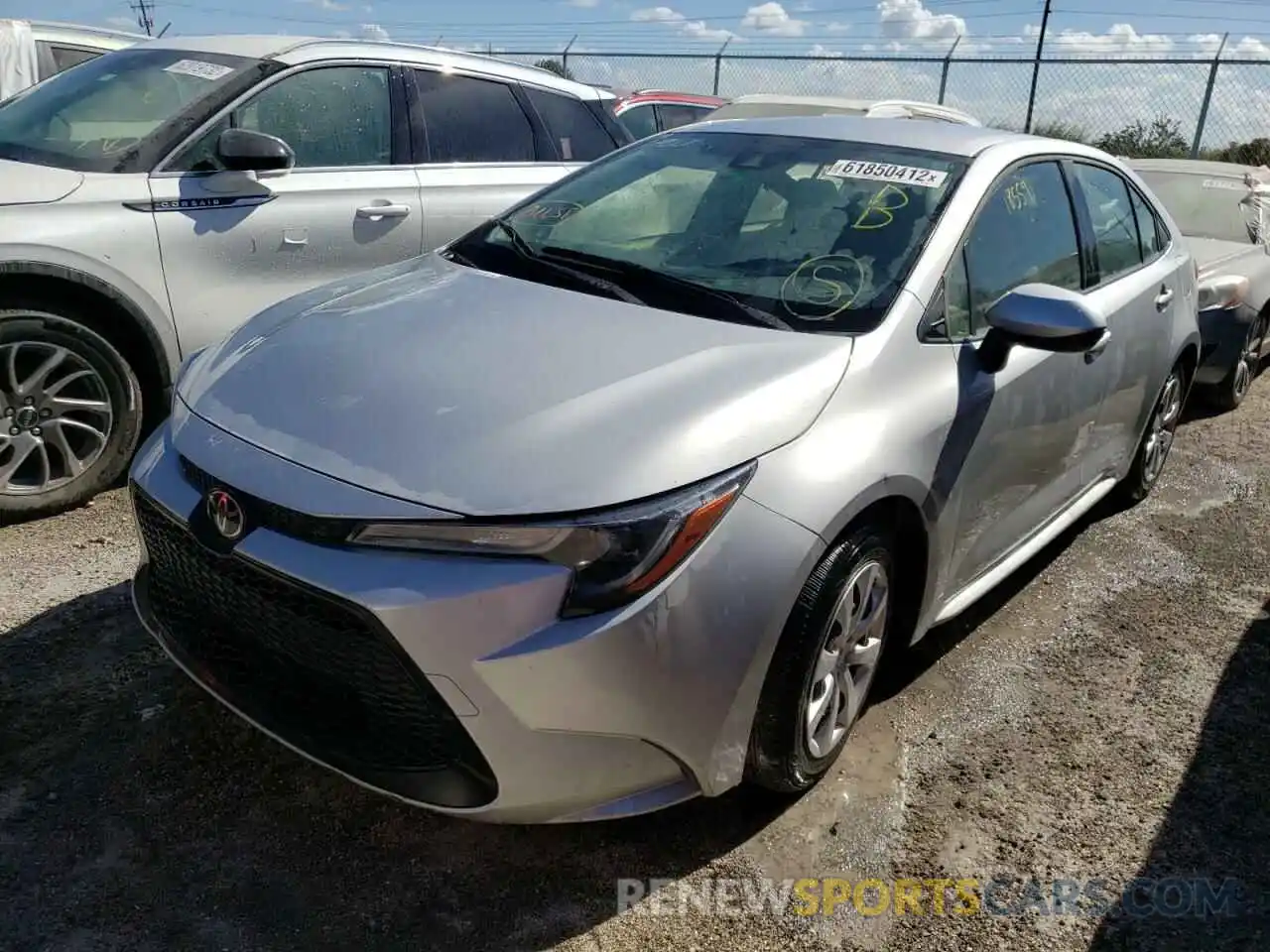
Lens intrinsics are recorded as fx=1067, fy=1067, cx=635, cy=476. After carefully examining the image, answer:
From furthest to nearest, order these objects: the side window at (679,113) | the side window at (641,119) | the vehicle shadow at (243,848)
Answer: the side window at (679,113) < the side window at (641,119) < the vehicle shadow at (243,848)

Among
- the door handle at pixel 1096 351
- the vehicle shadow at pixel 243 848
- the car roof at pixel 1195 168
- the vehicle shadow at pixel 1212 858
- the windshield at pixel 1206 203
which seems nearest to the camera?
the vehicle shadow at pixel 243 848

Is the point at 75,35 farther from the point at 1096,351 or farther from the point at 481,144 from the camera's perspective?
the point at 1096,351

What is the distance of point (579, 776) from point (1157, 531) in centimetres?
351

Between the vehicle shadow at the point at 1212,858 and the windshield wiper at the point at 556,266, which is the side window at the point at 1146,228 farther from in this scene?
the windshield wiper at the point at 556,266

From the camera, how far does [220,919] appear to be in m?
2.22

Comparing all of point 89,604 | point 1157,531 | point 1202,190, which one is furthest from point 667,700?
point 1202,190

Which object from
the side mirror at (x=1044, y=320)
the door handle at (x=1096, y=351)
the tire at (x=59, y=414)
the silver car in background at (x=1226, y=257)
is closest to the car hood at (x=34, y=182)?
the tire at (x=59, y=414)

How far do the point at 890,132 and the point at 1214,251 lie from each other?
4.29 meters

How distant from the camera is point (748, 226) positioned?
3123 millimetres

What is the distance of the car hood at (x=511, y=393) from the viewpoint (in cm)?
211

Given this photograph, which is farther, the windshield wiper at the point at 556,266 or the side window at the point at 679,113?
the side window at the point at 679,113

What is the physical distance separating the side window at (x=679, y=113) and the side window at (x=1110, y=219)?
6.85 metres

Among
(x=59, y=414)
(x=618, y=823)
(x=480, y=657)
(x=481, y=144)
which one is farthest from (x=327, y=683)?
(x=481, y=144)

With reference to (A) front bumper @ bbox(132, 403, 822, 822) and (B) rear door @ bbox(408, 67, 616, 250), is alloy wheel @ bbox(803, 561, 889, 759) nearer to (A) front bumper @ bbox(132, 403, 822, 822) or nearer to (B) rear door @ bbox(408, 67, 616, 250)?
(A) front bumper @ bbox(132, 403, 822, 822)
